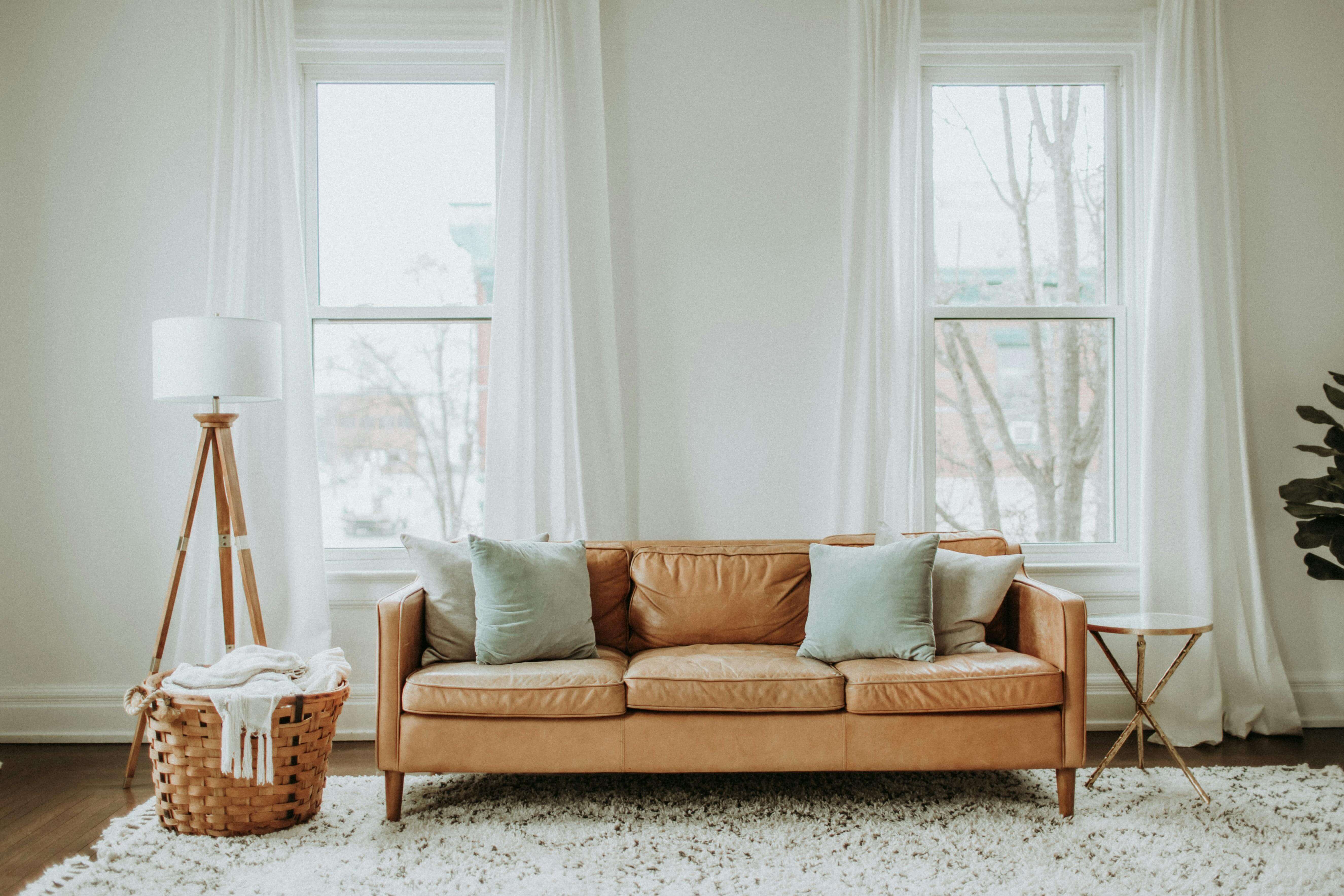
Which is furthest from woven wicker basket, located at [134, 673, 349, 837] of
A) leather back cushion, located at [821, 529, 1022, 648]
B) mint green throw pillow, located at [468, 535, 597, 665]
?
leather back cushion, located at [821, 529, 1022, 648]

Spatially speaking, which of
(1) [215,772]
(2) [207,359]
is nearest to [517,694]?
(1) [215,772]

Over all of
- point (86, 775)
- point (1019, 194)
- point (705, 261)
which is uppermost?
point (1019, 194)

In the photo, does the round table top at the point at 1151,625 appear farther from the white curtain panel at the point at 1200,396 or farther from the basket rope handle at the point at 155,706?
the basket rope handle at the point at 155,706

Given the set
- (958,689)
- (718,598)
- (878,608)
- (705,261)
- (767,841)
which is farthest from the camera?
(705,261)

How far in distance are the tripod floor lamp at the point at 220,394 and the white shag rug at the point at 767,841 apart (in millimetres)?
709

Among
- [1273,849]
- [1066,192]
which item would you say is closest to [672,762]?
[1273,849]

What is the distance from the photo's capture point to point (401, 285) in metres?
3.81

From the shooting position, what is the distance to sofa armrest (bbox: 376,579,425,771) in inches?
101

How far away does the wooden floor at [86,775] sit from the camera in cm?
247

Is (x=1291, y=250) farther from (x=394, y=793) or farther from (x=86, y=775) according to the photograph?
(x=86, y=775)

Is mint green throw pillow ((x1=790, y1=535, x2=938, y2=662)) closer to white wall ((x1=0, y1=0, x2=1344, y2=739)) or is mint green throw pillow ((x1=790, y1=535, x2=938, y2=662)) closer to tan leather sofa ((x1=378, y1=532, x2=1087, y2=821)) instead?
tan leather sofa ((x1=378, y1=532, x2=1087, y2=821))

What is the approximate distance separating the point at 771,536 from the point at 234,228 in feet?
8.41

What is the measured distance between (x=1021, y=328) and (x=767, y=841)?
8.29ft

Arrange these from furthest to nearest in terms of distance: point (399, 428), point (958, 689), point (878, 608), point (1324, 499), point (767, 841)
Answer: point (399, 428) → point (1324, 499) → point (878, 608) → point (958, 689) → point (767, 841)
